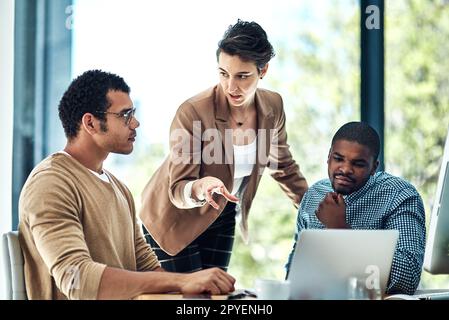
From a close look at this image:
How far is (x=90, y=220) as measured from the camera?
90.5 inches

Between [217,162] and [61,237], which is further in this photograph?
[217,162]

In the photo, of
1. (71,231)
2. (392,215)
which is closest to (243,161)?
(392,215)

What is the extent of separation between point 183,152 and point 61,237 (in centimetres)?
77

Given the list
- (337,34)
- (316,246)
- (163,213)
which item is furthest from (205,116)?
(316,246)

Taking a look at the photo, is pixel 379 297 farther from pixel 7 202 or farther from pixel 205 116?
pixel 7 202

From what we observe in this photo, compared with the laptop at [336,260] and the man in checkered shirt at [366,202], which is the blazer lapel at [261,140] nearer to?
the man in checkered shirt at [366,202]

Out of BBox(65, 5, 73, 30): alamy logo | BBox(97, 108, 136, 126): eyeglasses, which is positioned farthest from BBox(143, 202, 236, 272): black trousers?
BBox(65, 5, 73, 30): alamy logo

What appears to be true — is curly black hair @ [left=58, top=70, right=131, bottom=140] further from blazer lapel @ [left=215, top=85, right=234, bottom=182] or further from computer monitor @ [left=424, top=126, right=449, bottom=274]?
computer monitor @ [left=424, top=126, right=449, bottom=274]

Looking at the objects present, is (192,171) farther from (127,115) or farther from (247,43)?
(247,43)

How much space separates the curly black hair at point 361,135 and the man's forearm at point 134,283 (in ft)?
3.28

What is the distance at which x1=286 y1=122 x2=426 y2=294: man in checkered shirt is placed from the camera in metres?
2.60

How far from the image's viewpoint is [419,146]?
2955 millimetres

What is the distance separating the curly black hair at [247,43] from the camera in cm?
283
